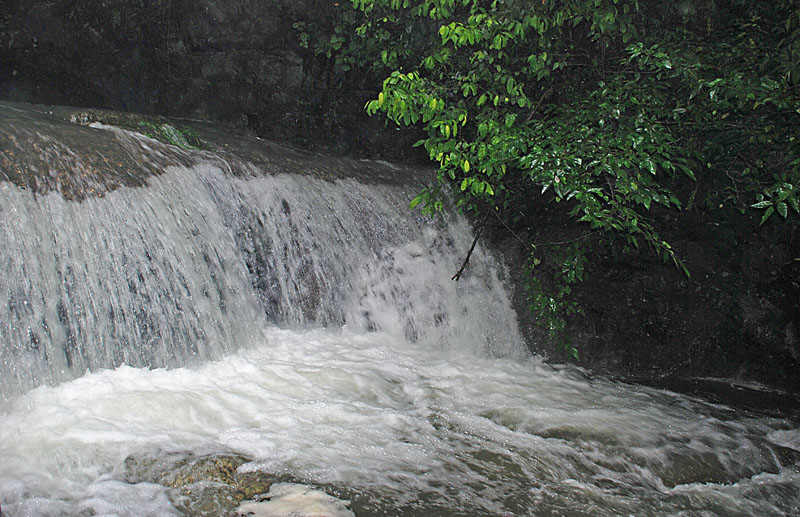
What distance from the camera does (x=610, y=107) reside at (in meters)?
4.66

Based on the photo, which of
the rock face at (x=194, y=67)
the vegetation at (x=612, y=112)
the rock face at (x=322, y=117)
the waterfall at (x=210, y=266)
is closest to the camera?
the waterfall at (x=210, y=266)

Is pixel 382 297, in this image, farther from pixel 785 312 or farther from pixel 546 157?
pixel 785 312

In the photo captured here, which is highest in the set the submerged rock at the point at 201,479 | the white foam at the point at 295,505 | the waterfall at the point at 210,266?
the waterfall at the point at 210,266

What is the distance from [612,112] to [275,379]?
2.94m

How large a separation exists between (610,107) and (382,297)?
2.38m

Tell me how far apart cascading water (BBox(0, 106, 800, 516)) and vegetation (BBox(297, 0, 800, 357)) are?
99 centimetres

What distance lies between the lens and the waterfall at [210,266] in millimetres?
3648

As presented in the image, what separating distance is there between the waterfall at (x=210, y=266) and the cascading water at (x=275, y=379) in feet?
0.05

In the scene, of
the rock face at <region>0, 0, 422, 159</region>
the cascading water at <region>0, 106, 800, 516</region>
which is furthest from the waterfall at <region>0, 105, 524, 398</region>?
the rock face at <region>0, 0, 422, 159</region>

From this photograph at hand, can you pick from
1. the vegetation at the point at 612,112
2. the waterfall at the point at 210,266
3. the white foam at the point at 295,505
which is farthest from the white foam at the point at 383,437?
the vegetation at the point at 612,112

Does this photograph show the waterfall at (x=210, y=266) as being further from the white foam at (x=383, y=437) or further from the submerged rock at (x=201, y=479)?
the submerged rock at (x=201, y=479)

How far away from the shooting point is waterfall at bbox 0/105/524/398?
3.65 metres

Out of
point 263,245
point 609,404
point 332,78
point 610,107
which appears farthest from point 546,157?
point 332,78

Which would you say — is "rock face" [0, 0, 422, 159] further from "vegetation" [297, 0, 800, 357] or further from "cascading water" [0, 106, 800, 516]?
"cascading water" [0, 106, 800, 516]
